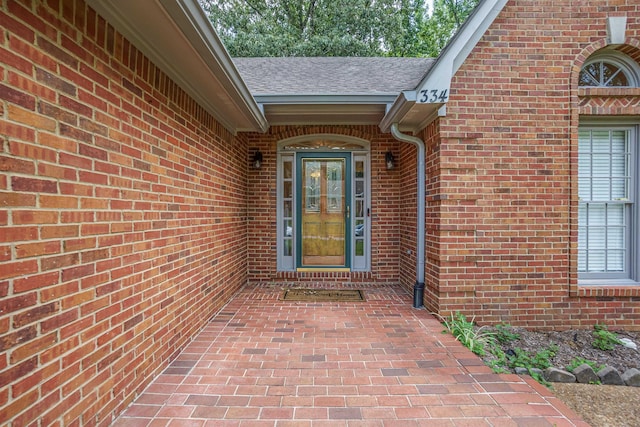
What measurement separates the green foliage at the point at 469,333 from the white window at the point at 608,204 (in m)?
1.53

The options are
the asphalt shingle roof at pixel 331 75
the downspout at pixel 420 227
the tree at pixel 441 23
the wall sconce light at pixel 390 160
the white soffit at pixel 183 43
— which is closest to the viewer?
the white soffit at pixel 183 43

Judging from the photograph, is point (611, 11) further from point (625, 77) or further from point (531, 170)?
point (531, 170)

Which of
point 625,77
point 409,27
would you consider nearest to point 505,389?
point 625,77

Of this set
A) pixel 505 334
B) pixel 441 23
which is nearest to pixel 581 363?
pixel 505 334

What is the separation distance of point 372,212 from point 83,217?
4.11 meters

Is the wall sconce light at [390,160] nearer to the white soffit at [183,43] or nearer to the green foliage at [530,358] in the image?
the white soffit at [183,43]

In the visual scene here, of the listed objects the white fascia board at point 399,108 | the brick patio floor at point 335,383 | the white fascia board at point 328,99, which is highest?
the white fascia board at point 328,99

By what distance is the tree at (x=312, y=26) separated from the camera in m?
12.3

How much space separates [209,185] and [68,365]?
7.30 feet

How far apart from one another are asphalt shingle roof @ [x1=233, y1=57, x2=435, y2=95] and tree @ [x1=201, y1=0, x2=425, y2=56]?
274 inches

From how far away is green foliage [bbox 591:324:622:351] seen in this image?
3.15m

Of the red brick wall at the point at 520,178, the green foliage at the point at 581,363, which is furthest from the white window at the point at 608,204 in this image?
the green foliage at the point at 581,363

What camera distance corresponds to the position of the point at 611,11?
11.1 feet

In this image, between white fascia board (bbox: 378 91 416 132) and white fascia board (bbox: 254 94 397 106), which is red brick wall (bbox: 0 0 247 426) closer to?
white fascia board (bbox: 254 94 397 106)
